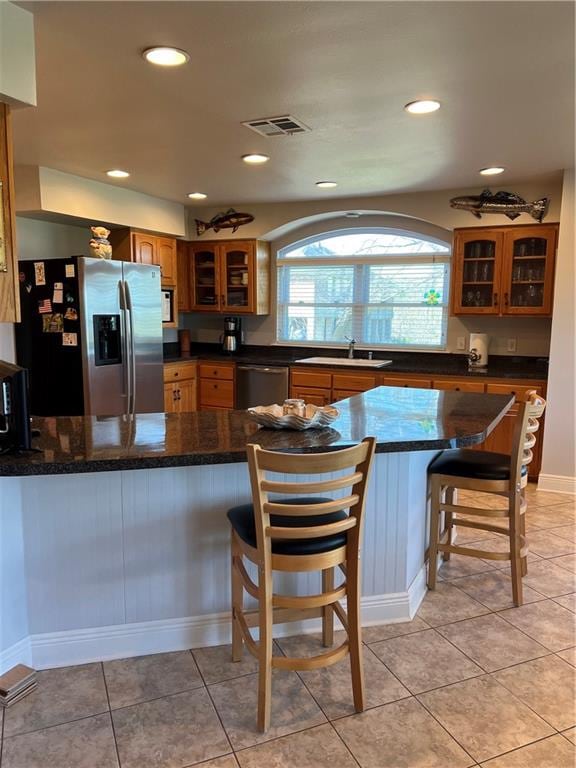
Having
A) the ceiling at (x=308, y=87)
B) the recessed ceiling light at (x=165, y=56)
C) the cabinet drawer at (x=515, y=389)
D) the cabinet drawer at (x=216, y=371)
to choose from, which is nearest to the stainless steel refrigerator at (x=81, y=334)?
the ceiling at (x=308, y=87)

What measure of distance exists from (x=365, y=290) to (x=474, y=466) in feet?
10.8

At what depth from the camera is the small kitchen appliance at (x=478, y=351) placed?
497 cm

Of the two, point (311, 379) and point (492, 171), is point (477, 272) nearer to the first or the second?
point (492, 171)

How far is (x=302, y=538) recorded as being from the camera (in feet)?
5.91

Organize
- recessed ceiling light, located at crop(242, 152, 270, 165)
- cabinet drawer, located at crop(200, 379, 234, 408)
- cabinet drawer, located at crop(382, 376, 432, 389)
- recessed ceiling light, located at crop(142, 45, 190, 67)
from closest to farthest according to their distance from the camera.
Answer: recessed ceiling light, located at crop(142, 45, 190, 67), recessed ceiling light, located at crop(242, 152, 270, 165), cabinet drawer, located at crop(382, 376, 432, 389), cabinet drawer, located at crop(200, 379, 234, 408)

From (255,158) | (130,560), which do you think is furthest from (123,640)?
(255,158)

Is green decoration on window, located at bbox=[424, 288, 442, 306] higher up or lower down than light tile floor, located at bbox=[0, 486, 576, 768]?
→ higher up

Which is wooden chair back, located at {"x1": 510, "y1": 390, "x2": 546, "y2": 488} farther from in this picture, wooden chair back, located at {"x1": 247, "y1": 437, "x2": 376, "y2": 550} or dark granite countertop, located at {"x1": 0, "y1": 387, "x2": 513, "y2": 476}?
wooden chair back, located at {"x1": 247, "y1": 437, "x2": 376, "y2": 550}

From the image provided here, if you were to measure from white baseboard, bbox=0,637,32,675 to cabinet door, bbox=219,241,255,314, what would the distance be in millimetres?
4174

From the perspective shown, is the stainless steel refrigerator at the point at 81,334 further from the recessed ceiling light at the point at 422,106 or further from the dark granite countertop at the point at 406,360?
the recessed ceiling light at the point at 422,106

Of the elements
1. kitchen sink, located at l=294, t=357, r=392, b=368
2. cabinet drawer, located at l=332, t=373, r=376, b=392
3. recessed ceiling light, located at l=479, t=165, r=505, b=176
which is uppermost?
recessed ceiling light, located at l=479, t=165, r=505, b=176

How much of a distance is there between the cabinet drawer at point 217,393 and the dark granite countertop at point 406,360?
0.85 ft

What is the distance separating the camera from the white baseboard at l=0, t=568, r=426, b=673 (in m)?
2.15

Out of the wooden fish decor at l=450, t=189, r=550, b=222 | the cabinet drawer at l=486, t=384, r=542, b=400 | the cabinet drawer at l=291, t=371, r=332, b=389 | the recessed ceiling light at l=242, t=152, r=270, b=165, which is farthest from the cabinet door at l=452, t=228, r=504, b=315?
the recessed ceiling light at l=242, t=152, r=270, b=165
